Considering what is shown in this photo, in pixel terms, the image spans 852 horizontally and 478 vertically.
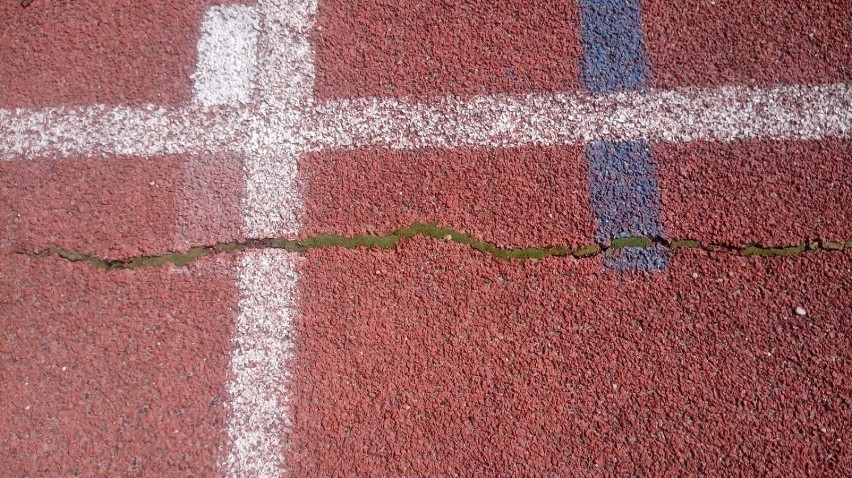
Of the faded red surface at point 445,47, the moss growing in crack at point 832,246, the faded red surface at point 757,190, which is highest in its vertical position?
the faded red surface at point 445,47

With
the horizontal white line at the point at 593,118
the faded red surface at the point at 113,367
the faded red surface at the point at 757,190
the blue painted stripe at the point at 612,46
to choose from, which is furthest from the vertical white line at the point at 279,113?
the faded red surface at the point at 757,190

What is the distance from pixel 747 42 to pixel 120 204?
2383 millimetres

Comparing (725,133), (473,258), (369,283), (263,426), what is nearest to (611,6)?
(725,133)

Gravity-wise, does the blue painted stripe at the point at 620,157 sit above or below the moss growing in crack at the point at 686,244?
above

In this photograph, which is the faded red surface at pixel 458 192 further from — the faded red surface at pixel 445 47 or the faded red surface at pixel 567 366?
the faded red surface at pixel 445 47

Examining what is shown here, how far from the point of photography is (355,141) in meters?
2.27

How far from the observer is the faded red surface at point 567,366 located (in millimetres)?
1941

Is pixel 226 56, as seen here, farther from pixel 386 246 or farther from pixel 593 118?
pixel 593 118

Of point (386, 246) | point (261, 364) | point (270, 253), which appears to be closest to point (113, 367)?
point (261, 364)

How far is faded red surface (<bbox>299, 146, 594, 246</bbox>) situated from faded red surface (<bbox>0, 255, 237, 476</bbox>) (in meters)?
0.45

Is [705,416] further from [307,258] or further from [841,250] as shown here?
[307,258]

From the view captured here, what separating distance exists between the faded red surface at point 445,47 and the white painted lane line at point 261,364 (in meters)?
0.72

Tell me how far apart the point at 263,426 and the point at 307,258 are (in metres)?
0.57

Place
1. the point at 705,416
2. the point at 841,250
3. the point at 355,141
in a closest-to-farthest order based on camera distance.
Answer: the point at 705,416
the point at 841,250
the point at 355,141
